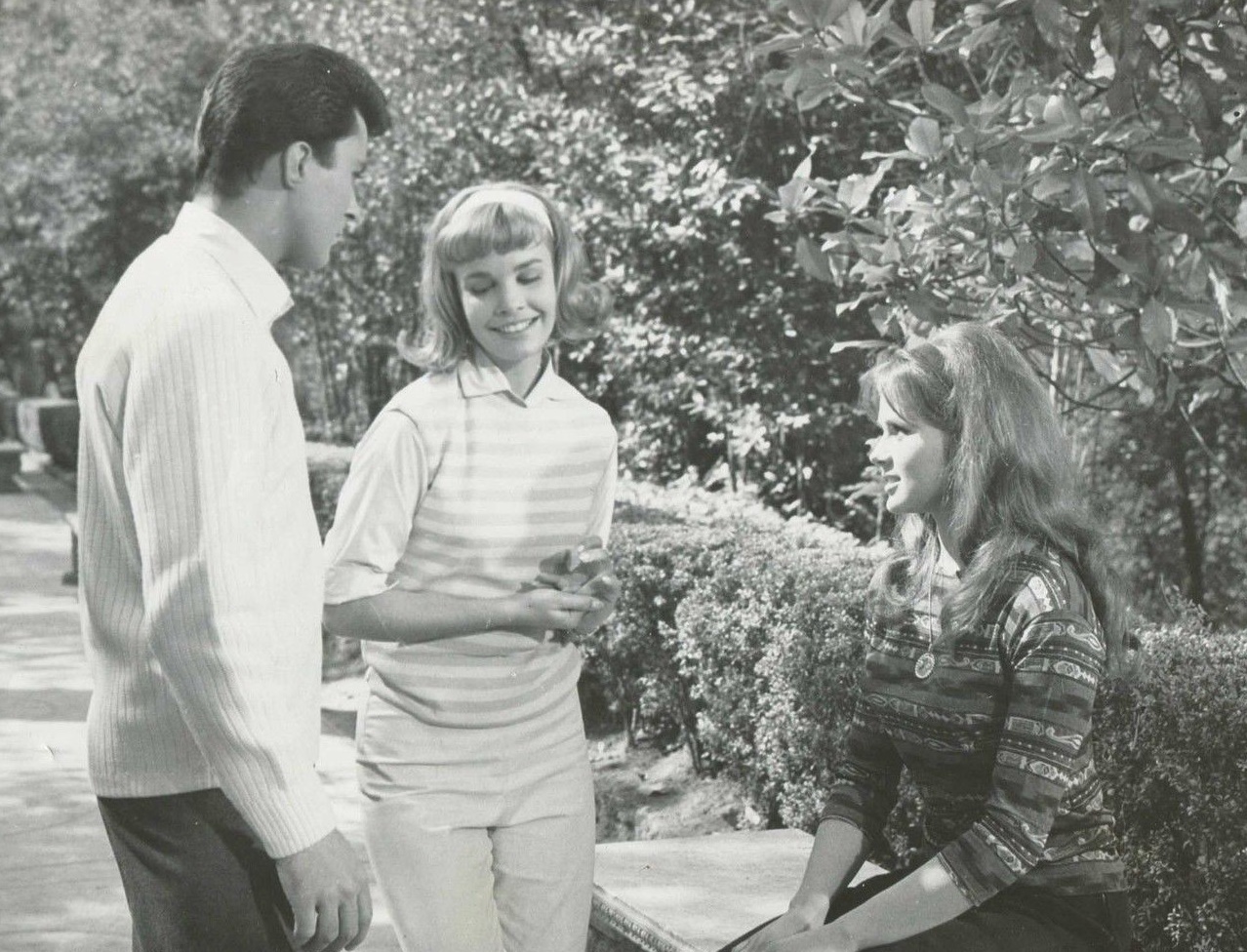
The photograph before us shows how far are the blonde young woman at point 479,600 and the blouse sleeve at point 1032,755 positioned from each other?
0.72 metres

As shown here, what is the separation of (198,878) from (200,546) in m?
0.43

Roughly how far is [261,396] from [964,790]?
143 cm

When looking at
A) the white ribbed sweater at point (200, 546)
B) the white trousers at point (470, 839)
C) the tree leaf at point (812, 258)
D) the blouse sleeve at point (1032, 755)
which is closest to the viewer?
the white ribbed sweater at point (200, 546)

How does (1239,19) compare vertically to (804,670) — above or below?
above

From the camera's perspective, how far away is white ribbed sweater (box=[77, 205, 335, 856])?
1743 millimetres

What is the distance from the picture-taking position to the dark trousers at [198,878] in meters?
1.83

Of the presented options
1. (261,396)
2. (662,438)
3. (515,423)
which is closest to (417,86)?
(662,438)

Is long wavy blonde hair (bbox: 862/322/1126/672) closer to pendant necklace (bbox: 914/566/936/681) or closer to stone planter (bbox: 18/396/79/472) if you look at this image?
pendant necklace (bbox: 914/566/936/681)

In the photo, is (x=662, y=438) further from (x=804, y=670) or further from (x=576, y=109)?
(x=804, y=670)

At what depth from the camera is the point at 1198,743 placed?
327cm

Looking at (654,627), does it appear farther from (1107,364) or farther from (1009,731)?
(1009,731)

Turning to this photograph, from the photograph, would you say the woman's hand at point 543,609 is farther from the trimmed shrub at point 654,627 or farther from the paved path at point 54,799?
the trimmed shrub at point 654,627

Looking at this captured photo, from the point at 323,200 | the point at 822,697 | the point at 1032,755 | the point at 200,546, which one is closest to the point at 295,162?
the point at 323,200

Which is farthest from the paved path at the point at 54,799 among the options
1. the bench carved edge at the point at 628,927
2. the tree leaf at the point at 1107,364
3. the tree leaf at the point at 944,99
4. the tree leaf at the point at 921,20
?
the tree leaf at the point at 921,20
